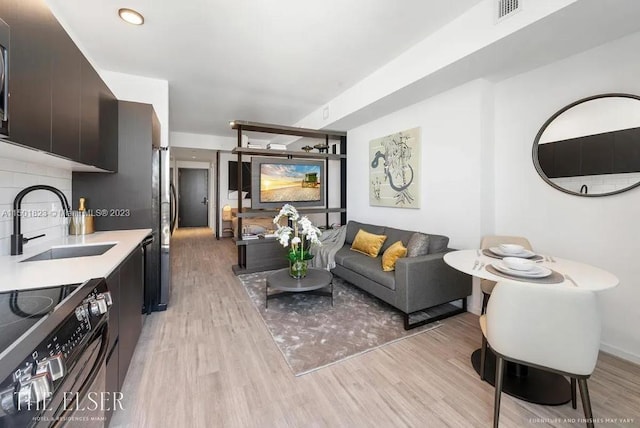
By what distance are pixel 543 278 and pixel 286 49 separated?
2.78 m

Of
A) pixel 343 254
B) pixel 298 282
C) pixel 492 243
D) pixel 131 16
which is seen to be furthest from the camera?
pixel 343 254

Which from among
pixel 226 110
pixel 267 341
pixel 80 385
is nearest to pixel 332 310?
pixel 267 341

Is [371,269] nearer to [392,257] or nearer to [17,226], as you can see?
[392,257]

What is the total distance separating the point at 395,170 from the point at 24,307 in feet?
11.7

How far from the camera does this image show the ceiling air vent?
1777mm

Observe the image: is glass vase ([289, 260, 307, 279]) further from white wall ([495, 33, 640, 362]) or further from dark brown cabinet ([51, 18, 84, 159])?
white wall ([495, 33, 640, 362])

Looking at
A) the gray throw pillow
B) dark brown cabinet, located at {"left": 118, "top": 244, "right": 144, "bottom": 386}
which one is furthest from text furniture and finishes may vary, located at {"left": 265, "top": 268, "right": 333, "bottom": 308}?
dark brown cabinet, located at {"left": 118, "top": 244, "right": 144, "bottom": 386}

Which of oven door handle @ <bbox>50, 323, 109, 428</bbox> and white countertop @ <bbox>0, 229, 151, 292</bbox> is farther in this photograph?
white countertop @ <bbox>0, 229, 151, 292</bbox>

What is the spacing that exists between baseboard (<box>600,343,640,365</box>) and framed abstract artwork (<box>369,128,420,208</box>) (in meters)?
1.98

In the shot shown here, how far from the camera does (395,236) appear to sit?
339 cm

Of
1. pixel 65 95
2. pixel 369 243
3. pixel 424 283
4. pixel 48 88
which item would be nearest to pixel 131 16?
pixel 65 95

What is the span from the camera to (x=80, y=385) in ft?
2.77

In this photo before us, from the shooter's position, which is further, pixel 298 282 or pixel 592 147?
pixel 298 282

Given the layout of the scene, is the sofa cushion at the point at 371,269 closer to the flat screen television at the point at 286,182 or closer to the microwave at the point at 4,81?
the flat screen television at the point at 286,182
